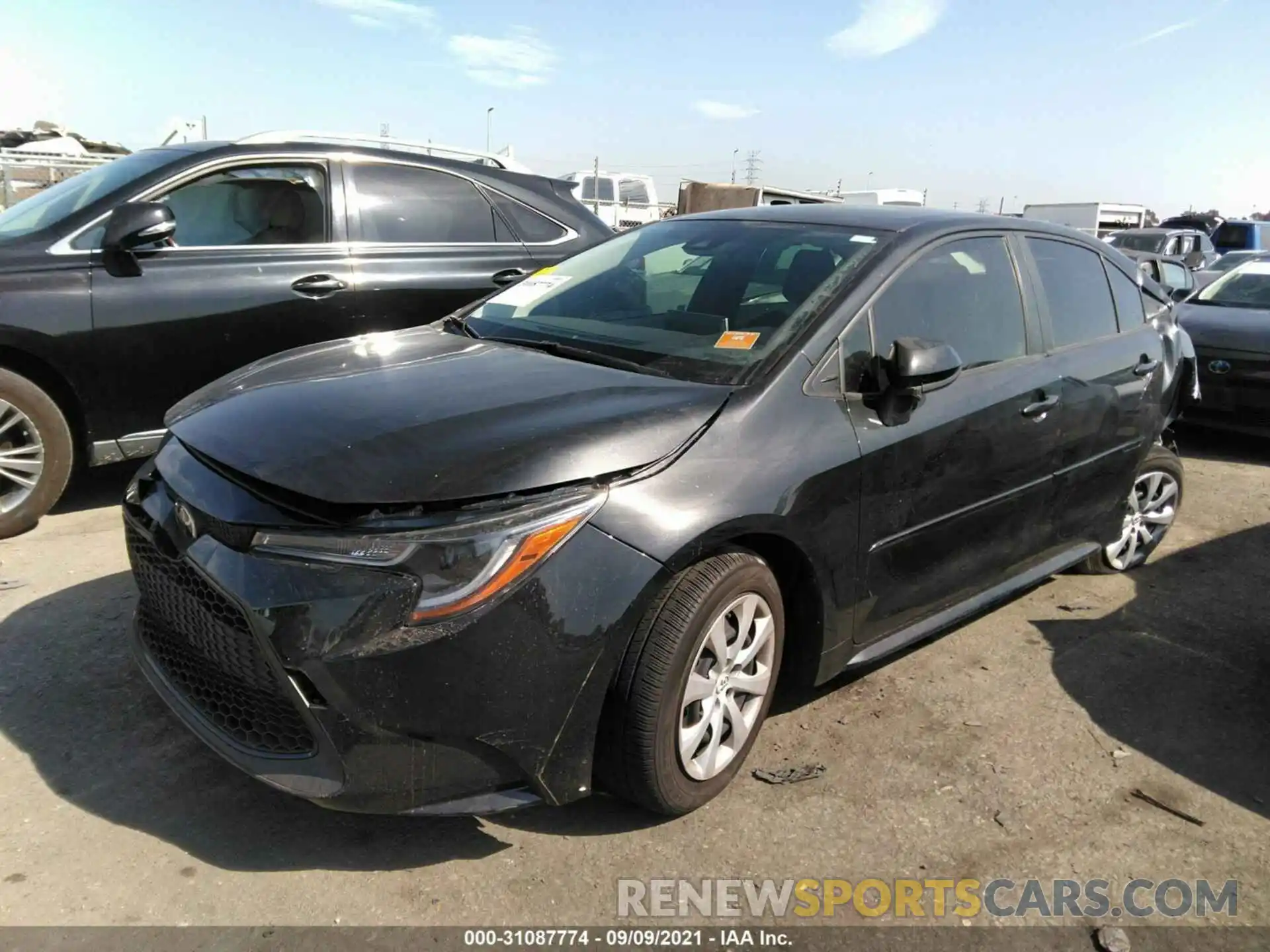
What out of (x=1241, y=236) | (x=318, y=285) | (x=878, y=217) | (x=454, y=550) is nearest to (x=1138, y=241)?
(x=1241, y=236)

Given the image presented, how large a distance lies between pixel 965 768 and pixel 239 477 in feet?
7.71

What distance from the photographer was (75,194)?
4.80 metres

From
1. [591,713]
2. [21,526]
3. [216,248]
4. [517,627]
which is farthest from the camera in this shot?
[216,248]

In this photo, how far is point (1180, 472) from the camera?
16.0ft

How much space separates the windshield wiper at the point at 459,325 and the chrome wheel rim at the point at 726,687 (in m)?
1.46

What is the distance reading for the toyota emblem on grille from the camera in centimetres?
239

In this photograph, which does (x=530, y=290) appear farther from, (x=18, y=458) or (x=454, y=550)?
(x=18, y=458)

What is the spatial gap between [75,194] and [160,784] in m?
3.47

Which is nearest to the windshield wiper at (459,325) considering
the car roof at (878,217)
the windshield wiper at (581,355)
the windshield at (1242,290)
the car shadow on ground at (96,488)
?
the windshield wiper at (581,355)

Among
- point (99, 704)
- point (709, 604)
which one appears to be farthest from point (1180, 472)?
point (99, 704)

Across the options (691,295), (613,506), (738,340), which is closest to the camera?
(613,506)

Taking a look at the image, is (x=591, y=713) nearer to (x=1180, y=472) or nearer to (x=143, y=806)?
(x=143, y=806)

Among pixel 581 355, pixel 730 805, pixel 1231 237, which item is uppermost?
pixel 1231 237

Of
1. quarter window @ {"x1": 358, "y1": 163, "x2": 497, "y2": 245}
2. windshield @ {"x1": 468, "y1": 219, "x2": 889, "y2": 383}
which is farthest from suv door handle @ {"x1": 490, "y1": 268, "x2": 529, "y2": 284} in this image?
windshield @ {"x1": 468, "y1": 219, "x2": 889, "y2": 383}
